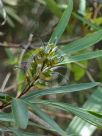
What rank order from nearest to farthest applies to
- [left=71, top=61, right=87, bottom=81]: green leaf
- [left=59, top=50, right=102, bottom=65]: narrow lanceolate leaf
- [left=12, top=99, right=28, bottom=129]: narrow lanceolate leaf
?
[left=12, top=99, right=28, bottom=129]: narrow lanceolate leaf
[left=59, top=50, right=102, bottom=65]: narrow lanceolate leaf
[left=71, top=61, right=87, bottom=81]: green leaf

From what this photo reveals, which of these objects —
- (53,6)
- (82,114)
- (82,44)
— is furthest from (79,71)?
(82,114)

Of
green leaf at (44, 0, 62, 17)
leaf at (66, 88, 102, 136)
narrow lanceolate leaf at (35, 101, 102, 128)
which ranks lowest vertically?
leaf at (66, 88, 102, 136)

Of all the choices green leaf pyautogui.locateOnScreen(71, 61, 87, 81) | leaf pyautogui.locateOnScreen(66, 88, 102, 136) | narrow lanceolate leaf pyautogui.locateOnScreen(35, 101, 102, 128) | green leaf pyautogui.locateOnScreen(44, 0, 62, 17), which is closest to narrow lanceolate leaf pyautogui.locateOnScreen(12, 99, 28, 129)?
narrow lanceolate leaf pyautogui.locateOnScreen(35, 101, 102, 128)

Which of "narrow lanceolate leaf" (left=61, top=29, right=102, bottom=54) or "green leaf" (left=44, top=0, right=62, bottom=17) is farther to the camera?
"green leaf" (left=44, top=0, right=62, bottom=17)

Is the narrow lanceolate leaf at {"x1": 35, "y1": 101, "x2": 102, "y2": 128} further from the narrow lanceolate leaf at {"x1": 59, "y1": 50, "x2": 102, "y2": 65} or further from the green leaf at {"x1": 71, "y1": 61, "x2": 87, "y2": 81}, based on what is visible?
the green leaf at {"x1": 71, "y1": 61, "x2": 87, "y2": 81}

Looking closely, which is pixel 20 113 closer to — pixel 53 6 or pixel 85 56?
pixel 85 56

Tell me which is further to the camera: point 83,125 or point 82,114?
point 83,125

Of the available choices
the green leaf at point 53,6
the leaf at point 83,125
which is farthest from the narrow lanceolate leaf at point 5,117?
the green leaf at point 53,6

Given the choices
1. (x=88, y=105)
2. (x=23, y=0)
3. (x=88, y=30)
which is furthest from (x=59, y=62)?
(x=23, y=0)

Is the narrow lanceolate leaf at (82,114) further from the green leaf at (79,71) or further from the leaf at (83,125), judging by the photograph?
the green leaf at (79,71)
